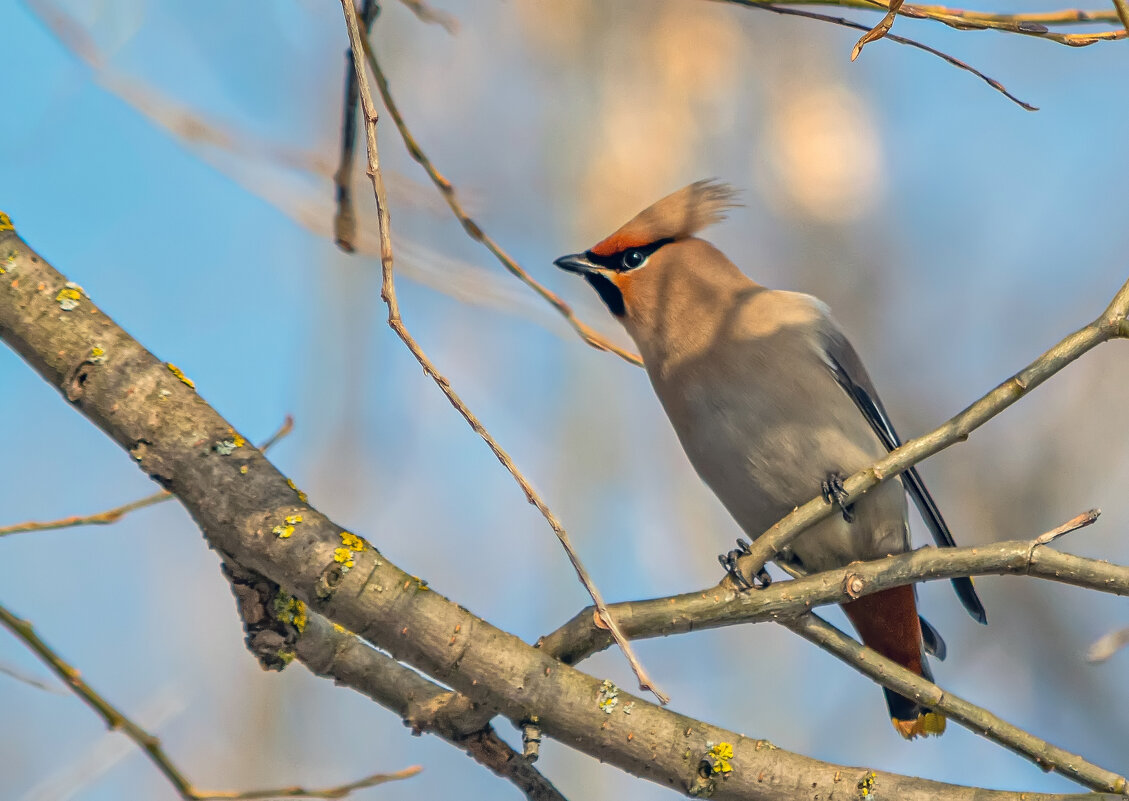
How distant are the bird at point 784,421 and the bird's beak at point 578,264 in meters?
0.24

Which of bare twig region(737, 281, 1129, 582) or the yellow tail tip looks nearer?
bare twig region(737, 281, 1129, 582)

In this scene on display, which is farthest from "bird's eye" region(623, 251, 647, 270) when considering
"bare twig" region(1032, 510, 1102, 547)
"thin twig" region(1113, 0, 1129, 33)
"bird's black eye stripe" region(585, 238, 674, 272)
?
"thin twig" region(1113, 0, 1129, 33)

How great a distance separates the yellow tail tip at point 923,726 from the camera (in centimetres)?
427

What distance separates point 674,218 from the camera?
4.91 m

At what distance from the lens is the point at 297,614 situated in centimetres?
257

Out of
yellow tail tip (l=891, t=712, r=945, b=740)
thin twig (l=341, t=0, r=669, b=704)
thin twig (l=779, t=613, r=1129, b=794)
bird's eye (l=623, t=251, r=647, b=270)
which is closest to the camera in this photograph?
thin twig (l=341, t=0, r=669, b=704)

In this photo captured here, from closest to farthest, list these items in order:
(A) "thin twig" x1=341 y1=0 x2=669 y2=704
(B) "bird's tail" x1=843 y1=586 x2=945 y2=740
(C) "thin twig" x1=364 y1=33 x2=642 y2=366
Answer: (A) "thin twig" x1=341 y1=0 x2=669 y2=704
(C) "thin twig" x1=364 y1=33 x2=642 y2=366
(B) "bird's tail" x1=843 y1=586 x2=945 y2=740

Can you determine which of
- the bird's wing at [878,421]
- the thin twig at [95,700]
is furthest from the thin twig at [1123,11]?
the bird's wing at [878,421]

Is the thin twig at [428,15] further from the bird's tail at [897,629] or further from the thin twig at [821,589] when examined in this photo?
the bird's tail at [897,629]

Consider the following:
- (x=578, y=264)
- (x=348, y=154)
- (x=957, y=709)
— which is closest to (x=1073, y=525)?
(x=957, y=709)

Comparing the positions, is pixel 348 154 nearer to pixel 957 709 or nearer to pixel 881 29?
pixel 881 29

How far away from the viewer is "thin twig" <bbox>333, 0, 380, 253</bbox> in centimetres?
296

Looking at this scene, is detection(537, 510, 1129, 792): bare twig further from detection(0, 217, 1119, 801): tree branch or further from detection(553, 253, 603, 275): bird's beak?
detection(553, 253, 603, 275): bird's beak

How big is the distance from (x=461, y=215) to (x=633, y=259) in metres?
1.99
